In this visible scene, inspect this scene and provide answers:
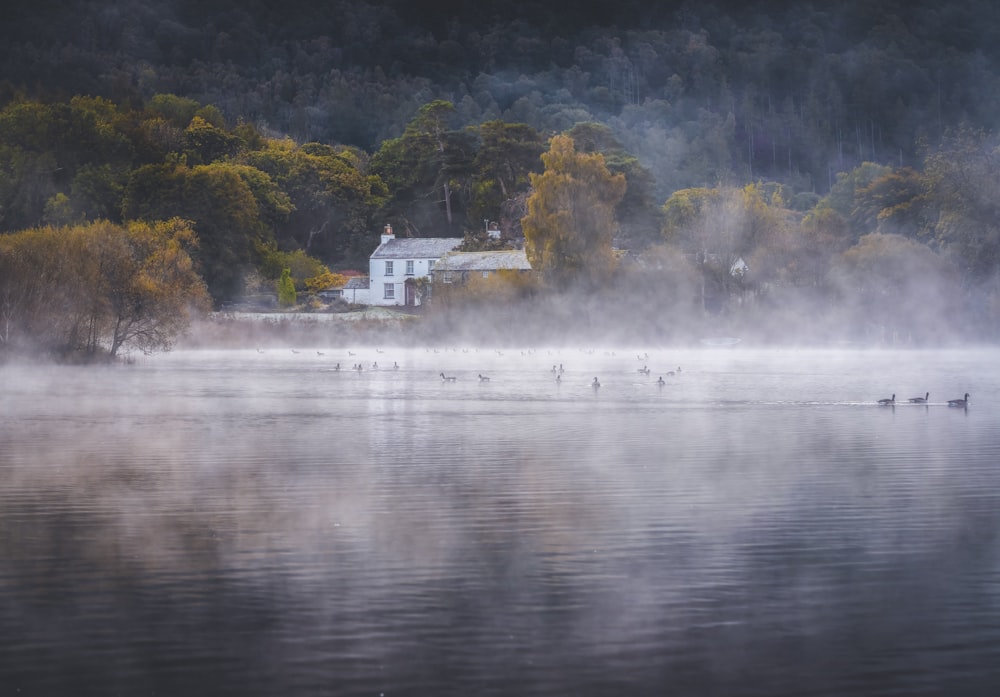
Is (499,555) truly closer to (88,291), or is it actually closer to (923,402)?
(923,402)

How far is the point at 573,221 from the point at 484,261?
839 inches

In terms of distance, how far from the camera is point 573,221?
90250 millimetres

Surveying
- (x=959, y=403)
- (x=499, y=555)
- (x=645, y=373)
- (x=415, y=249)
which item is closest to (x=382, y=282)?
(x=415, y=249)

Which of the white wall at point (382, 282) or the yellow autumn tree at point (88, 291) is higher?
the white wall at point (382, 282)

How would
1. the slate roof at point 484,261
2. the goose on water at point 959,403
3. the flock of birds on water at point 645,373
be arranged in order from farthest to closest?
the slate roof at point 484,261, the flock of birds on water at point 645,373, the goose on water at point 959,403

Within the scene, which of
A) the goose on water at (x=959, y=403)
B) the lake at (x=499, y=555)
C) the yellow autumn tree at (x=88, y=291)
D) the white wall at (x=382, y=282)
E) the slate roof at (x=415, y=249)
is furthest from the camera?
the slate roof at (x=415, y=249)

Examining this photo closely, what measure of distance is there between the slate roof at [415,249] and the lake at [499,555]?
268ft

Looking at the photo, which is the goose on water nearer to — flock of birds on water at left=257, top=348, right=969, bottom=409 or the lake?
flock of birds on water at left=257, top=348, right=969, bottom=409

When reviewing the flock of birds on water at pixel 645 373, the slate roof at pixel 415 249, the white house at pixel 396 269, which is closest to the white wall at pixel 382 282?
the white house at pixel 396 269

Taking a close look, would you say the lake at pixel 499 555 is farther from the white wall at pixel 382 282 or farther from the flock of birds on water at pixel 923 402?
the white wall at pixel 382 282

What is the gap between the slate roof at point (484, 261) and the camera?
109000 mm

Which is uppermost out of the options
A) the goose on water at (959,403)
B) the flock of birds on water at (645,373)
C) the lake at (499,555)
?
the flock of birds on water at (645,373)

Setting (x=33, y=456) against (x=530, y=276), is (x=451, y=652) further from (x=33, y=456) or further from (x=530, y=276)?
(x=530, y=276)

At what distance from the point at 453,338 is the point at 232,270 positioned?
70.7ft
